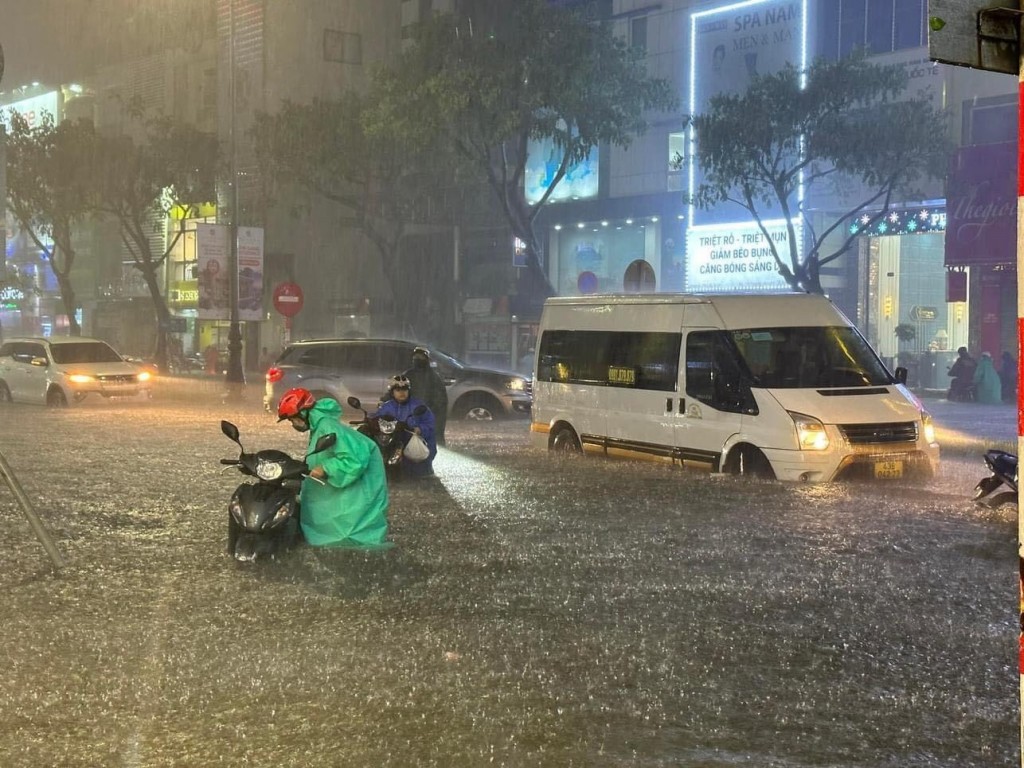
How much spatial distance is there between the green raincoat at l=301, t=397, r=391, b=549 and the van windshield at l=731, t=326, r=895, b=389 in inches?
213

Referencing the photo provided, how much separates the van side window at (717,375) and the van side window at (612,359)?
0.84 ft

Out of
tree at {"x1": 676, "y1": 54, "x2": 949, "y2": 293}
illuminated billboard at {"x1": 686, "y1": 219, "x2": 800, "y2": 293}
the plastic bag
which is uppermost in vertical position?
tree at {"x1": 676, "y1": 54, "x2": 949, "y2": 293}

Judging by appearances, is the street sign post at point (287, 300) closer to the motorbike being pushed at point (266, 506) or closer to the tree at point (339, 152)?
the tree at point (339, 152)

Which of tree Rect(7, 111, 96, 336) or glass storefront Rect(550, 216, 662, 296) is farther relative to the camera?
tree Rect(7, 111, 96, 336)

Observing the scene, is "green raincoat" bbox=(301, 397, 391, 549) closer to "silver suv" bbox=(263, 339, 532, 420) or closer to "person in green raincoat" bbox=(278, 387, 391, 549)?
"person in green raincoat" bbox=(278, 387, 391, 549)

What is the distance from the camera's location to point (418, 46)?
33906mm

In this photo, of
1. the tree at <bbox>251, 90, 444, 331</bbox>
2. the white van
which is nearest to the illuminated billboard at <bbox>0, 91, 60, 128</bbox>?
the tree at <bbox>251, 90, 444, 331</bbox>

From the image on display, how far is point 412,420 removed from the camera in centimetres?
1236

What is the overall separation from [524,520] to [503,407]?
36.5ft

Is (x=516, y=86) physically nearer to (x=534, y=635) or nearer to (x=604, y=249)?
(x=604, y=249)

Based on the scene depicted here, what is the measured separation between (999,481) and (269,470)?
670cm

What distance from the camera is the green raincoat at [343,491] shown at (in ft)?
27.5

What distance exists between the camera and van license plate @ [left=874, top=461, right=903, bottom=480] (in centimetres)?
1229

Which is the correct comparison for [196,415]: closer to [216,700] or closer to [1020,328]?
[216,700]
